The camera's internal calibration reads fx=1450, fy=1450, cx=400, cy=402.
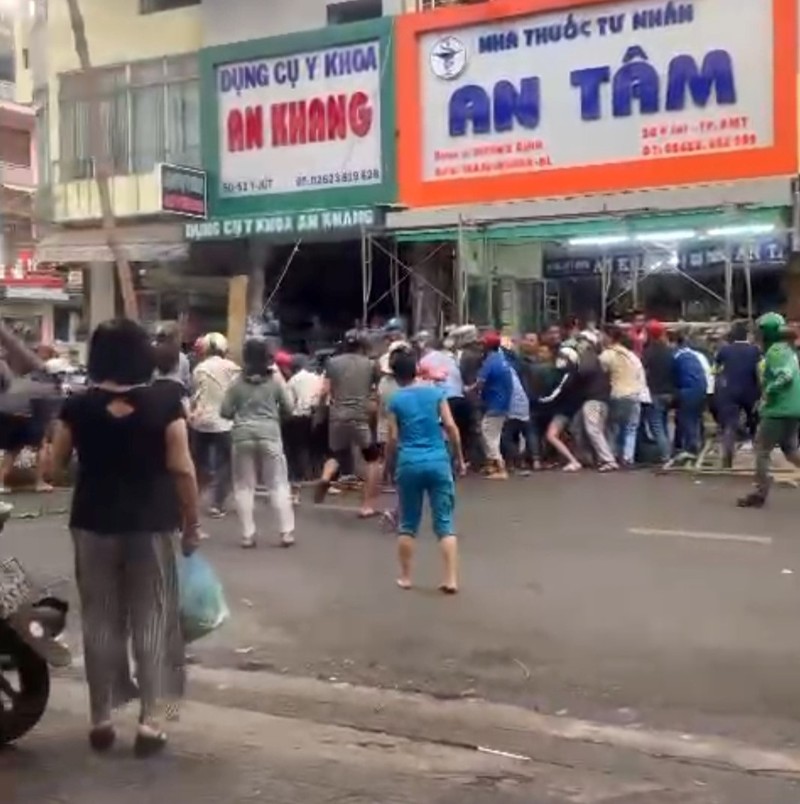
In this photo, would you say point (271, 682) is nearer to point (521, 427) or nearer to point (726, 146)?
point (521, 427)

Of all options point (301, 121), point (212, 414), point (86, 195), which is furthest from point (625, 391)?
point (86, 195)

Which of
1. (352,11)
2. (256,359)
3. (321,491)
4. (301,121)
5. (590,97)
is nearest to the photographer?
(256,359)

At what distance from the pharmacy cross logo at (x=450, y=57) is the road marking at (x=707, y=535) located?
12.0m

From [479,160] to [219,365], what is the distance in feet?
35.0

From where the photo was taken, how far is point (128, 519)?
228 inches

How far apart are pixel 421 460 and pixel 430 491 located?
0.22 m

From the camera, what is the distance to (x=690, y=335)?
18.3 meters

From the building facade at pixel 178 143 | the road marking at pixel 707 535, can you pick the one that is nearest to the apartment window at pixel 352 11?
the building facade at pixel 178 143

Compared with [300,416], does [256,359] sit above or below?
above

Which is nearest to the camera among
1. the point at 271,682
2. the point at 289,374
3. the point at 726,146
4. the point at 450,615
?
the point at 271,682

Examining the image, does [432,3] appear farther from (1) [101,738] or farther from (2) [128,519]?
(1) [101,738]

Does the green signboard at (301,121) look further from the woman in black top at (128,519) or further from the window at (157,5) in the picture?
the woman in black top at (128,519)

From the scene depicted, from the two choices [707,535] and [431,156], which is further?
[431,156]

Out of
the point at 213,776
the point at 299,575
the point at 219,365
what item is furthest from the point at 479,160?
the point at 213,776
